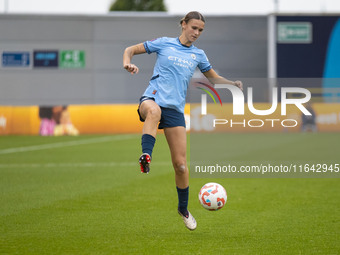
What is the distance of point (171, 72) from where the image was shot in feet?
23.9

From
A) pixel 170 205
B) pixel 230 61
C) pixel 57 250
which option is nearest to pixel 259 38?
pixel 230 61

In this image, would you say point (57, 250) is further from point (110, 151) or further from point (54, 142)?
point (54, 142)

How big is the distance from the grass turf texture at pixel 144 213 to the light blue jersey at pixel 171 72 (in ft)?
4.96

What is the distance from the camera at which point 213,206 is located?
7645 millimetres

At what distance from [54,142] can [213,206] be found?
15.5 meters

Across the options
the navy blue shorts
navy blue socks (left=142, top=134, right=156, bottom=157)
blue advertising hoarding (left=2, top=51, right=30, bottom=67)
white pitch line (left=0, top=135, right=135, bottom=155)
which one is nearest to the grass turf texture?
navy blue socks (left=142, top=134, right=156, bottom=157)

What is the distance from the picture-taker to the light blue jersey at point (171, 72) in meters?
7.22

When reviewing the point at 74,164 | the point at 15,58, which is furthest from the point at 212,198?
the point at 15,58

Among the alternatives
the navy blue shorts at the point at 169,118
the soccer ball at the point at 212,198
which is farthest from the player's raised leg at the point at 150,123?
the soccer ball at the point at 212,198

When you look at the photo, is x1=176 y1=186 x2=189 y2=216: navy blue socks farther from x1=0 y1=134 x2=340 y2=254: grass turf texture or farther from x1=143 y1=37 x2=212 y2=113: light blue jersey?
x1=143 y1=37 x2=212 y2=113: light blue jersey

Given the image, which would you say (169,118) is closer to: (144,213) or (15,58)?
(144,213)

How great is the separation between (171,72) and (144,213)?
87.9 inches

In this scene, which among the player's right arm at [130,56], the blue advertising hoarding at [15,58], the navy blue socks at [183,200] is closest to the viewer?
the player's right arm at [130,56]

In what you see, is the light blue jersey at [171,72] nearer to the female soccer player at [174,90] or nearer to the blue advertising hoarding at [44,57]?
the female soccer player at [174,90]
